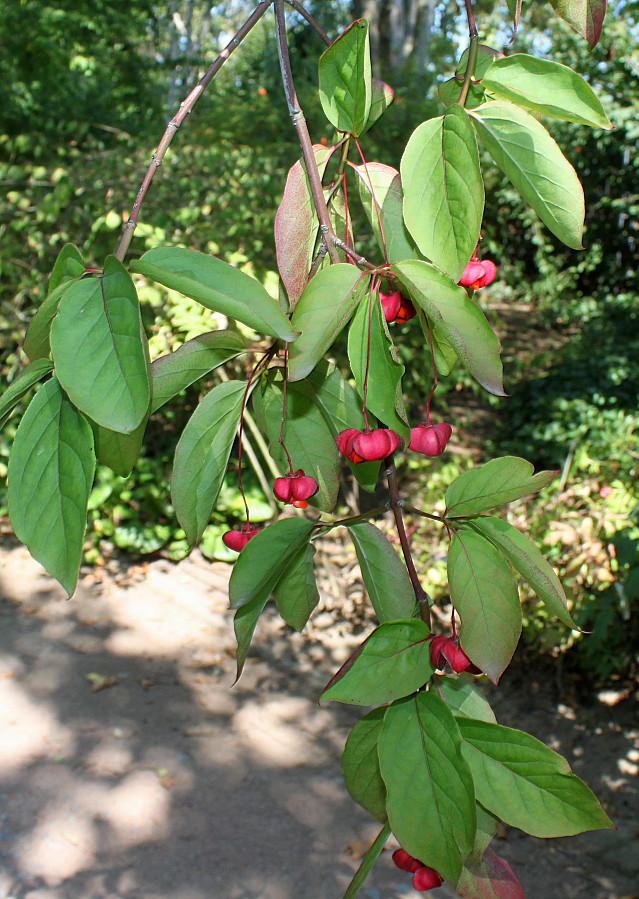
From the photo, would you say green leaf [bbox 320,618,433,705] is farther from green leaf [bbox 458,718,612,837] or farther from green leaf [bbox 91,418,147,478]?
green leaf [bbox 91,418,147,478]

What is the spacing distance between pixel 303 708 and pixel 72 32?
5702mm

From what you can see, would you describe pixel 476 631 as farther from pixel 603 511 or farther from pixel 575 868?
pixel 603 511

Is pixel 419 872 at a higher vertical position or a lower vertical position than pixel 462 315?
lower

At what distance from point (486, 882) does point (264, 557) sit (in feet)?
1.28

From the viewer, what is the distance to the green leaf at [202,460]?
854mm

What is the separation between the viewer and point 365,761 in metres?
0.84

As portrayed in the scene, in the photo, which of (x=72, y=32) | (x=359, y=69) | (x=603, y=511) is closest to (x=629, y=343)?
(x=603, y=511)

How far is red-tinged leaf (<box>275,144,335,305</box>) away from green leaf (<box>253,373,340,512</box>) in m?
0.17

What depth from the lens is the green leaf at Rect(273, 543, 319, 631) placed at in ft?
3.10

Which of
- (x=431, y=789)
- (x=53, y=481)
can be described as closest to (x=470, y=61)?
(x=53, y=481)

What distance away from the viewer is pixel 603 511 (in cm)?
418

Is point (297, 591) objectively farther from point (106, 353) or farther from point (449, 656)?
point (106, 353)

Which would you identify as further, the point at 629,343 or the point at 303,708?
the point at 629,343

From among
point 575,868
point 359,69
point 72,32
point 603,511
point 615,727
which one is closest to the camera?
point 359,69
